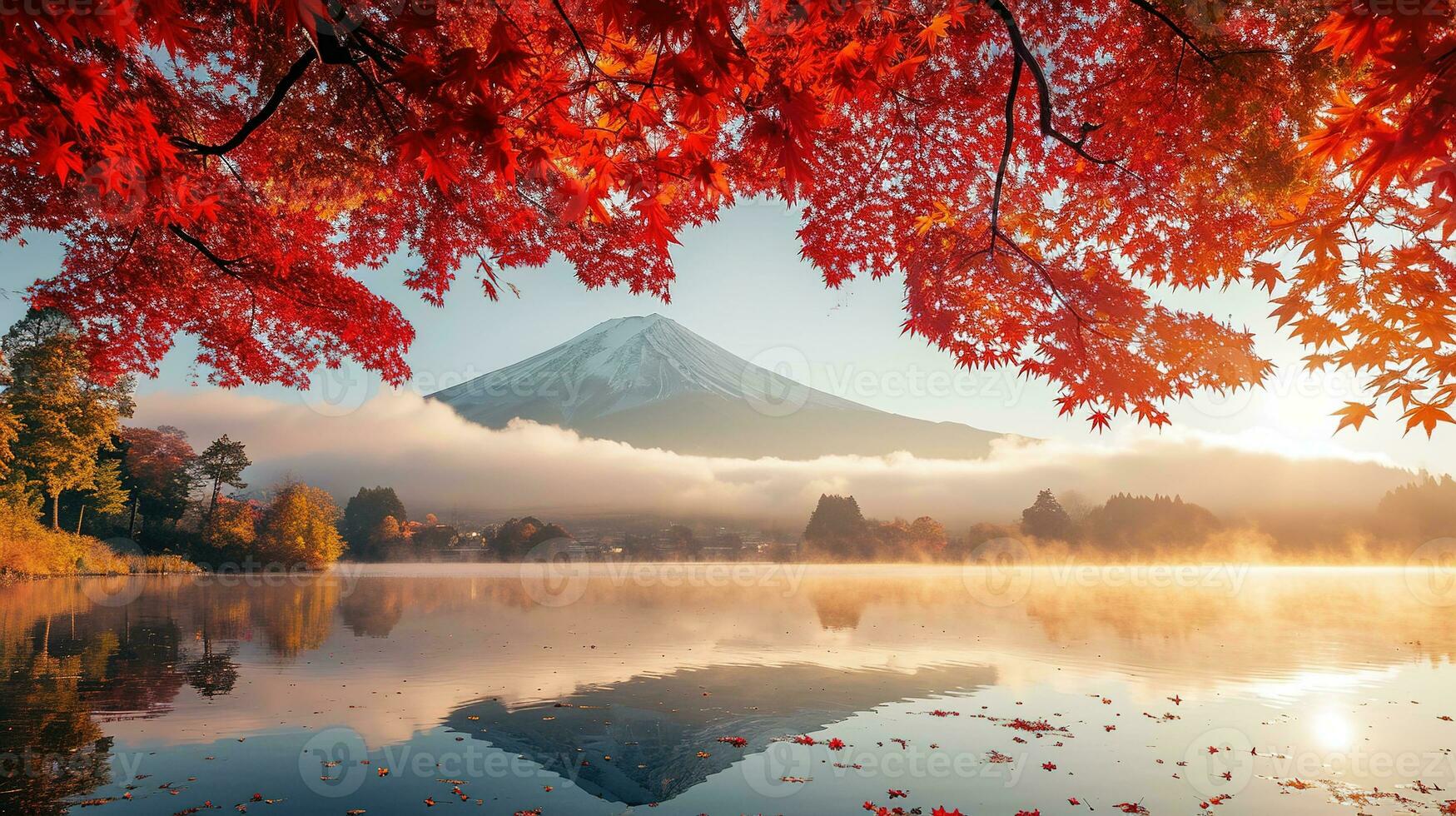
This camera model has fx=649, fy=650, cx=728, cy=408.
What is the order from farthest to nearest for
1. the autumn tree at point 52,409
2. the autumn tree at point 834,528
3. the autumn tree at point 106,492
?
the autumn tree at point 834,528, the autumn tree at point 106,492, the autumn tree at point 52,409

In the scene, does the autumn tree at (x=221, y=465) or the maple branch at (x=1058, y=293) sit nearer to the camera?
the maple branch at (x=1058, y=293)

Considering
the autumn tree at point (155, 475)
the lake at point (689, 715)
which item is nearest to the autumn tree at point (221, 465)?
the autumn tree at point (155, 475)

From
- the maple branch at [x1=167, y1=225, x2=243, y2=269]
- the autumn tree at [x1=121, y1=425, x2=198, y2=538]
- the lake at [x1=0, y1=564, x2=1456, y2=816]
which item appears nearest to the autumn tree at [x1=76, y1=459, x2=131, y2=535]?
the autumn tree at [x1=121, y1=425, x2=198, y2=538]

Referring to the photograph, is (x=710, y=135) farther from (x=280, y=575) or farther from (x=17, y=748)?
(x=280, y=575)

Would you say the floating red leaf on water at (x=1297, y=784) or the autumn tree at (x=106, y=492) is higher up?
the autumn tree at (x=106, y=492)

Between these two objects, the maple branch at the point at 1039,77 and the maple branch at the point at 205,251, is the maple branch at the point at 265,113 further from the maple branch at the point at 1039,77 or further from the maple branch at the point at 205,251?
the maple branch at the point at 1039,77

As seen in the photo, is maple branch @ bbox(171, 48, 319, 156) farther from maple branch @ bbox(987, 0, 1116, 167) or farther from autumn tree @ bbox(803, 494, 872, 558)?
autumn tree @ bbox(803, 494, 872, 558)

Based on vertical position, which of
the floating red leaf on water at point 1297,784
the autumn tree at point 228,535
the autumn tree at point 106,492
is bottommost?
the floating red leaf on water at point 1297,784

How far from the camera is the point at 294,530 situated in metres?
42.8

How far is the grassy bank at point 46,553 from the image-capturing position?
82.1ft

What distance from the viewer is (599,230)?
8.70m

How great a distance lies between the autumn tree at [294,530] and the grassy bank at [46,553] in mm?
9702

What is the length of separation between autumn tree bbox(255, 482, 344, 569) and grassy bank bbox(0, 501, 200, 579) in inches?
382

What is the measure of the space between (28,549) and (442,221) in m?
30.1
